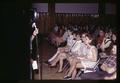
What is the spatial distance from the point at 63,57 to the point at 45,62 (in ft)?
0.80

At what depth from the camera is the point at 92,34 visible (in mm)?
6301

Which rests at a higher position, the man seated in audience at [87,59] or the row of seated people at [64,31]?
the row of seated people at [64,31]

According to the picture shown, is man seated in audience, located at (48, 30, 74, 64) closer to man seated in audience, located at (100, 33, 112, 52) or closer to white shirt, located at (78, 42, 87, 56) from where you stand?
white shirt, located at (78, 42, 87, 56)

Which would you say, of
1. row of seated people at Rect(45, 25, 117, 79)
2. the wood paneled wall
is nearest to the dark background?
the wood paneled wall

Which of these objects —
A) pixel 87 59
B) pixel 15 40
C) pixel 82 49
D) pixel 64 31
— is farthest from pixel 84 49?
pixel 15 40

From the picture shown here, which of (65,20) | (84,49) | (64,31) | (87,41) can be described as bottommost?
(84,49)

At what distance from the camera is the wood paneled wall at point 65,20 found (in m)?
6.27

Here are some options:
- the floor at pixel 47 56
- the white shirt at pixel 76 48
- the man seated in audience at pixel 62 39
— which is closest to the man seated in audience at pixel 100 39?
the white shirt at pixel 76 48

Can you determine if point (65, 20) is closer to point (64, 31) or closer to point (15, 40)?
point (64, 31)

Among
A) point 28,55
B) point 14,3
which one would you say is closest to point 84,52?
point 28,55

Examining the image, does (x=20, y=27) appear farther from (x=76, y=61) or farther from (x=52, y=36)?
(x=76, y=61)

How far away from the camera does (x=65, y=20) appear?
6285mm

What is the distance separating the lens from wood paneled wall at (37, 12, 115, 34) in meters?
6.27

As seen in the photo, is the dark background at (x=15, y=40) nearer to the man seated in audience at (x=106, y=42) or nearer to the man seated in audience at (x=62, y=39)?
the man seated in audience at (x=62, y=39)
